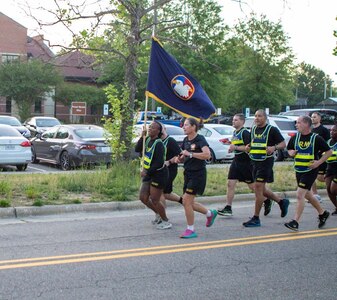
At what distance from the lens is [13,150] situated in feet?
53.6

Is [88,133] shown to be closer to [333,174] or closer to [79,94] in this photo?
[333,174]

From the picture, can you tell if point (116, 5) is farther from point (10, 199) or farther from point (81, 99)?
point (81, 99)

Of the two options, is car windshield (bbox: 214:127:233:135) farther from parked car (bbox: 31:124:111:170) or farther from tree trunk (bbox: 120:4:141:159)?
tree trunk (bbox: 120:4:141:159)

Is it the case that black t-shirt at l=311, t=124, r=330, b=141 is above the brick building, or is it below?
below

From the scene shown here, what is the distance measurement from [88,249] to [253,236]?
2.53 meters

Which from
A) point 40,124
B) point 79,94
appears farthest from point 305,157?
point 79,94

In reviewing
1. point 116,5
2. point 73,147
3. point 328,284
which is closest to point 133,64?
point 116,5

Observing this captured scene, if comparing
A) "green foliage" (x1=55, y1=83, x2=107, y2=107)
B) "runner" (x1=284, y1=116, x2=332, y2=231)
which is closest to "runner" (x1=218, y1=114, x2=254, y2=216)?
"runner" (x1=284, y1=116, x2=332, y2=231)

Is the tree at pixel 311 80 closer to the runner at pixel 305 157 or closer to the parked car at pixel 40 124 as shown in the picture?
the parked car at pixel 40 124

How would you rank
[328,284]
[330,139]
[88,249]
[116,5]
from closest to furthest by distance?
[328,284] < [88,249] < [330,139] < [116,5]

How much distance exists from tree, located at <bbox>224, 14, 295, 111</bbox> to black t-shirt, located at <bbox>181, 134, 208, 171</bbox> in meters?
38.0

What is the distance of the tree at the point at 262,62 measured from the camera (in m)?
45.9

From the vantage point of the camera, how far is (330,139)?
428 inches

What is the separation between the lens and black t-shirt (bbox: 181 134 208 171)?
319 inches
